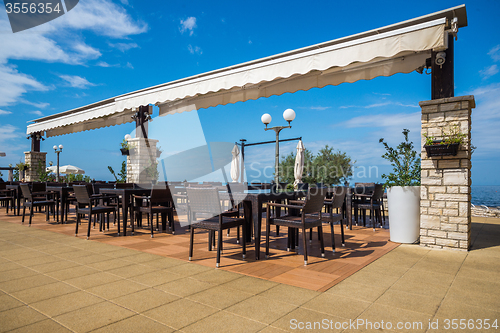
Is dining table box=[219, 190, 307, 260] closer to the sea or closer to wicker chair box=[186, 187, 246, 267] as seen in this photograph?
wicker chair box=[186, 187, 246, 267]

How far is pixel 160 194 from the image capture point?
16.0 feet

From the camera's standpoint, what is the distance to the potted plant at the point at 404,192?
4.25 meters

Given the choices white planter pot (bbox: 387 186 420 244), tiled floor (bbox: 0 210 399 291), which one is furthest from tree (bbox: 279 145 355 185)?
white planter pot (bbox: 387 186 420 244)

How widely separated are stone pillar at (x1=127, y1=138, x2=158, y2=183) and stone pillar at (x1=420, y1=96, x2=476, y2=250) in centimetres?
715

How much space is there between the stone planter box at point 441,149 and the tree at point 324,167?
34.5ft

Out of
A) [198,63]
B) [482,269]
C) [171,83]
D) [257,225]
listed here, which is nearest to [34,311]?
[257,225]

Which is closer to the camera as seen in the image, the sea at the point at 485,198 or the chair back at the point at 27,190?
the chair back at the point at 27,190

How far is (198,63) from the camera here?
2986cm

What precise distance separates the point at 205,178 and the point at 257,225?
618 cm

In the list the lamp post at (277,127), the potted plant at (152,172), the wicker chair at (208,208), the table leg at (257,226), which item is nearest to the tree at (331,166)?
the lamp post at (277,127)

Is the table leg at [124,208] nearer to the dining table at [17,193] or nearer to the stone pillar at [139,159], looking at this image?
the stone pillar at [139,159]

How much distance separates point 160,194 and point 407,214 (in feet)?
12.9

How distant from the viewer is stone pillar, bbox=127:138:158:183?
343 inches

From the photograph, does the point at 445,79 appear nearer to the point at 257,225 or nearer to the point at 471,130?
the point at 471,130
